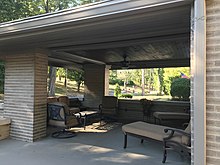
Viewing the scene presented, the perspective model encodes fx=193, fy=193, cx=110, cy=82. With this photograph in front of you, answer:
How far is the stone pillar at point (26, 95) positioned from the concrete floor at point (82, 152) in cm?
32

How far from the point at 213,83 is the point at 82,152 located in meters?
3.01

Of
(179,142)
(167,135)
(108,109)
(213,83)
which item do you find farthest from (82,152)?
(108,109)

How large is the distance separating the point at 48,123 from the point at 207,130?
4407mm

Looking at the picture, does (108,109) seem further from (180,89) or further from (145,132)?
(180,89)

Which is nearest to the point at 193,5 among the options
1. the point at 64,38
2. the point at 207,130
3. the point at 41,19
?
the point at 207,130

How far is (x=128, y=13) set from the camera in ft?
8.45

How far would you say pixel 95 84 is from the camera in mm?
9281

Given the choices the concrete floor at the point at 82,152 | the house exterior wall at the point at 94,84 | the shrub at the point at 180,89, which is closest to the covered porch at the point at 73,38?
the concrete floor at the point at 82,152

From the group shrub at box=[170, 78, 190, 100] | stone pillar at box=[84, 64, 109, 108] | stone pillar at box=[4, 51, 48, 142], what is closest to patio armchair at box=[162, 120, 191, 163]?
stone pillar at box=[4, 51, 48, 142]

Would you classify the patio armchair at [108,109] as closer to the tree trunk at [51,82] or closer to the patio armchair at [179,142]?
the patio armchair at [179,142]

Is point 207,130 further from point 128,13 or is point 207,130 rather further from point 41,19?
point 41,19

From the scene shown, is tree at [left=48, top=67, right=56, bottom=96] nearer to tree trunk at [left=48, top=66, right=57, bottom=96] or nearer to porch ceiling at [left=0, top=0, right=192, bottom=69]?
tree trunk at [left=48, top=66, right=57, bottom=96]

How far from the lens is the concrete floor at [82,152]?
358 cm

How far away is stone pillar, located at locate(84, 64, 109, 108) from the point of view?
9.16m
